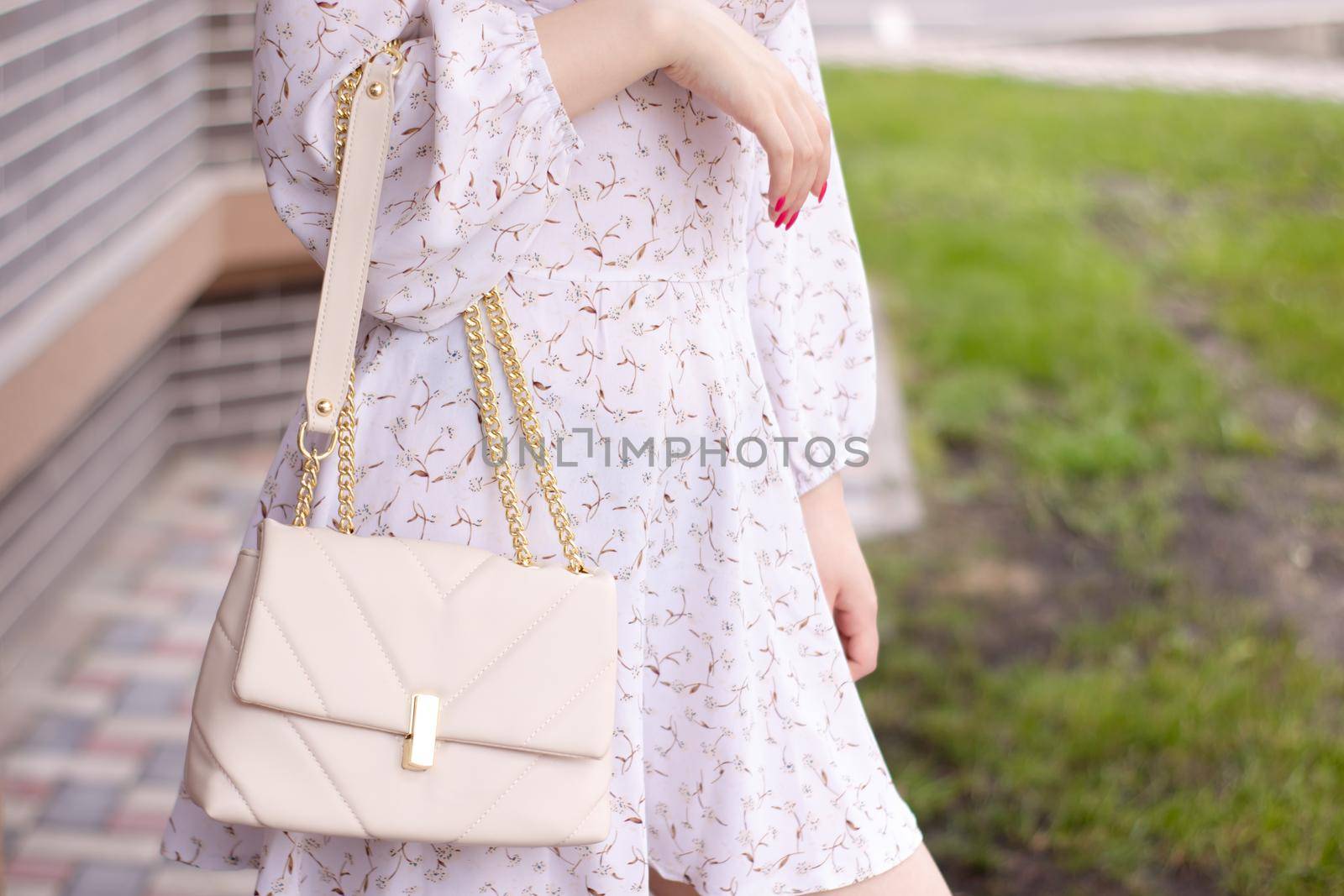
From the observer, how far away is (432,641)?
1.24m

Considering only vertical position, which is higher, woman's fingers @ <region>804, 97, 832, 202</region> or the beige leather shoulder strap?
woman's fingers @ <region>804, 97, 832, 202</region>

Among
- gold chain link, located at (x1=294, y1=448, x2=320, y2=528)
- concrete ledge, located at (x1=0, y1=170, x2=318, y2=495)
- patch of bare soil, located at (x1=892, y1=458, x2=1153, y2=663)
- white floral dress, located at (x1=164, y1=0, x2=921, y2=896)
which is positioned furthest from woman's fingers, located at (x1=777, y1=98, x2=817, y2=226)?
patch of bare soil, located at (x1=892, y1=458, x2=1153, y2=663)

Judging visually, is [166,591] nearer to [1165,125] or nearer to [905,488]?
[905,488]

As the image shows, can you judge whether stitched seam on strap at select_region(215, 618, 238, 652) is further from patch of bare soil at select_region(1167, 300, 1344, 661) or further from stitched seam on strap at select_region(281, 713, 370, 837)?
patch of bare soil at select_region(1167, 300, 1344, 661)

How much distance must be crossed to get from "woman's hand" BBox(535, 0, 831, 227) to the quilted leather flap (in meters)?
0.42

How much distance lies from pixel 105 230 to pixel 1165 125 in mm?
6335

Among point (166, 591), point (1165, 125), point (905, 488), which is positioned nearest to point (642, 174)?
point (166, 591)

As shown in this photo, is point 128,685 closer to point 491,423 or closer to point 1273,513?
point 491,423

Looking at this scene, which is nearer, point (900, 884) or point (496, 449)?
point (496, 449)


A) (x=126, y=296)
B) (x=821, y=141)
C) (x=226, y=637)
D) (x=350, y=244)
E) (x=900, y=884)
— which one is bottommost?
(x=900, y=884)

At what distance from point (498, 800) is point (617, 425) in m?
0.36

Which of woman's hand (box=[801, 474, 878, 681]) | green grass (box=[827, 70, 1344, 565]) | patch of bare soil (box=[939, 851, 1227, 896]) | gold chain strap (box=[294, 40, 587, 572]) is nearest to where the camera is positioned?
gold chain strap (box=[294, 40, 587, 572])

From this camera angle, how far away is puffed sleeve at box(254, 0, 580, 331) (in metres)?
1.24

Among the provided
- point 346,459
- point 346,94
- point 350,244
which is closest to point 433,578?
point 346,459
